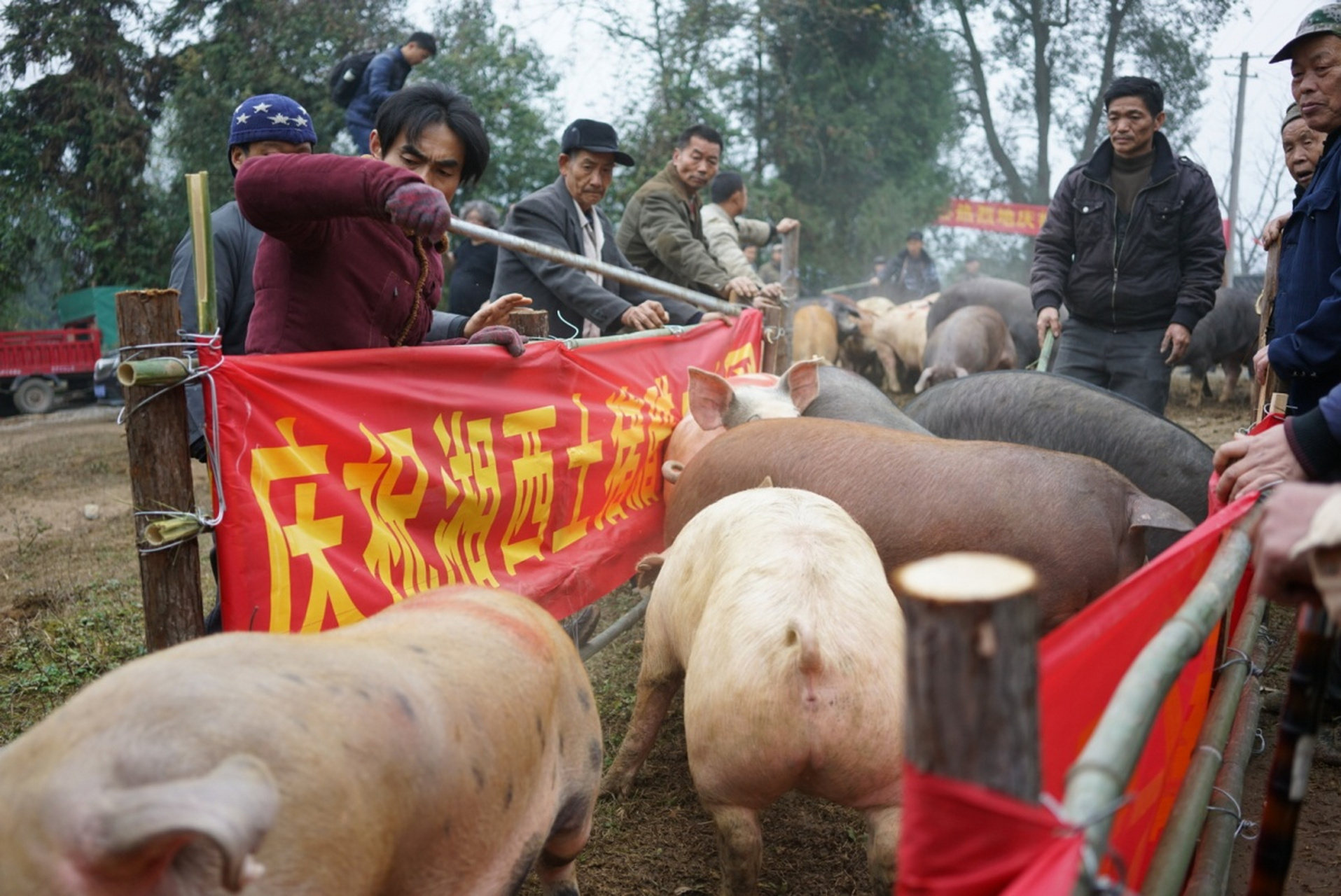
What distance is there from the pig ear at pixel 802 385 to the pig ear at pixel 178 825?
3.65 meters

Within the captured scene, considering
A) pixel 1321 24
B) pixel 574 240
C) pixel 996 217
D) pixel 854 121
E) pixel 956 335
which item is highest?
pixel 854 121

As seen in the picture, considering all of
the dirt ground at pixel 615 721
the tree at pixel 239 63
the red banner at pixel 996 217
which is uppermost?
the tree at pixel 239 63

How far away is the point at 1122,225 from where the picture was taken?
203 inches

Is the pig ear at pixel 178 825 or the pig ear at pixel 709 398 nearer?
the pig ear at pixel 178 825

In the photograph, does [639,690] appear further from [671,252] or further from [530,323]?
[671,252]

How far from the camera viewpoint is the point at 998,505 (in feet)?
10.1

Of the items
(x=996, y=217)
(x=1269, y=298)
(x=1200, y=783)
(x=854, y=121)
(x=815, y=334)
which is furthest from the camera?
(x=996, y=217)

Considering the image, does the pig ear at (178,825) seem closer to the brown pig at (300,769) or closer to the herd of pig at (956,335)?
the brown pig at (300,769)

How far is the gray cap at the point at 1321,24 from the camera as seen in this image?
2816 millimetres

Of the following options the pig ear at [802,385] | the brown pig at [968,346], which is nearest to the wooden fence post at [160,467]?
the pig ear at [802,385]

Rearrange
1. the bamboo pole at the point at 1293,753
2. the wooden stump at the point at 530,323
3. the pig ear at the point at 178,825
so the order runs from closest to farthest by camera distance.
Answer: the pig ear at the point at 178,825 → the bamboo pole at the point at 1293,753 → the wooden stump at the point at 530,323

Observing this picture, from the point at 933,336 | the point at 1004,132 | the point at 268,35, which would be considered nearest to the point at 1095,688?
the point at 933,336

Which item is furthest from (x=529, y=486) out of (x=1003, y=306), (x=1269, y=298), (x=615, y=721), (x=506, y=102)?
(x=506, y=102)

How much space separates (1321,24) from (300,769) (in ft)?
10.2
